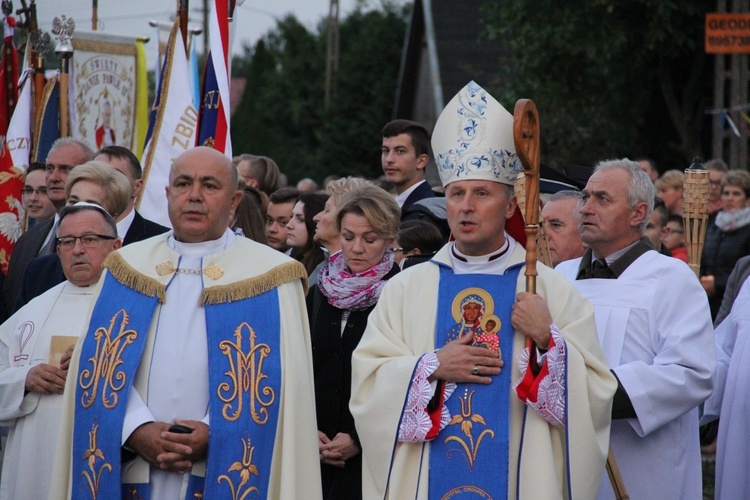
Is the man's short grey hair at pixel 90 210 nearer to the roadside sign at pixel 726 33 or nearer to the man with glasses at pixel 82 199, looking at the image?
the man with glasses at pixel 82 199

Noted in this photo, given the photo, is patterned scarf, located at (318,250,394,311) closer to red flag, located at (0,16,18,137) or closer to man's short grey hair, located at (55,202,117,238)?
man's short grey hair, located at (55,202,117,238)

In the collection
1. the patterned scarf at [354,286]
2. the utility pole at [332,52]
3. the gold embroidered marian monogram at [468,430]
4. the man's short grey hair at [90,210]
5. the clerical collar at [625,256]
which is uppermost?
the utility pole at [332,52]

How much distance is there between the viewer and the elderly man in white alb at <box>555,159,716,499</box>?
5.07 metres

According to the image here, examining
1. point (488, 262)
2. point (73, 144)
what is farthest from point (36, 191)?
point (488, 262)

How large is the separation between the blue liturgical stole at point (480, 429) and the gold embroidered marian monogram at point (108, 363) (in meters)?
1.34

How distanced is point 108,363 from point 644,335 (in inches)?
96.5

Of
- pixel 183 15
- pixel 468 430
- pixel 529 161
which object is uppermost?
pixel 183 15

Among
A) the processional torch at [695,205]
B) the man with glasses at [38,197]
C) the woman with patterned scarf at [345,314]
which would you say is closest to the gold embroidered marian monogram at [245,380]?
the woman with patterned scarf at [345,314]

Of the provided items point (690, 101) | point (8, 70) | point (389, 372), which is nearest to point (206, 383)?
point (389, 372)

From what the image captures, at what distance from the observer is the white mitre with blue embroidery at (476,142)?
4645 mm

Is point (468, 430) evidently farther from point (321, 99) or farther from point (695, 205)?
point (321, 99)

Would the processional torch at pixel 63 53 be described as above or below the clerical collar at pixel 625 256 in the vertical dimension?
above

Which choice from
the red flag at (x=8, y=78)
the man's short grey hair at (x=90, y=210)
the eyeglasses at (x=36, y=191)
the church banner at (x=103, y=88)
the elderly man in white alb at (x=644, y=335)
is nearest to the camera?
the elderly man in white alb at (x=644, y=335)

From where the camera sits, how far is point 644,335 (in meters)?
5.34
